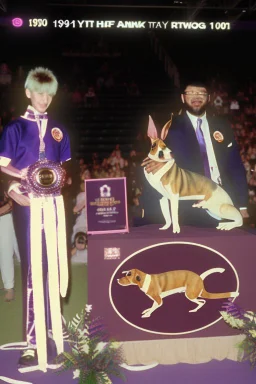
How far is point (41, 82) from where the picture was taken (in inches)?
109

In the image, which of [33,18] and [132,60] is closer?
[33,18]

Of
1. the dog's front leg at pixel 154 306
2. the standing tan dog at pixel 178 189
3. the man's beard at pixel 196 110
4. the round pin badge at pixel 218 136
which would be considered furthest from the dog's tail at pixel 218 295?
the man's beard at pixel 196 110

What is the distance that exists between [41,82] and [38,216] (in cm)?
78

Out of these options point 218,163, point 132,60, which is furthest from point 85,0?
point 218,163

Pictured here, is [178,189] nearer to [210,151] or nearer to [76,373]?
[210,151]

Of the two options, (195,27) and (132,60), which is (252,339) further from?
(132,60)

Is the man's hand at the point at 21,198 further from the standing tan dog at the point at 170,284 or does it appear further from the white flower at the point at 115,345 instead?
the white flower at the point at 115,345

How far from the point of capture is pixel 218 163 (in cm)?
322

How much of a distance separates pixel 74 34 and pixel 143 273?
14.9 metres

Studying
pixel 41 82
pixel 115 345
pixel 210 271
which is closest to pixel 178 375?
pixel 115 345

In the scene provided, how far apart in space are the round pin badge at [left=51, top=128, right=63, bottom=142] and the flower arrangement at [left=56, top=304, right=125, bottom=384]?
3.34 feet

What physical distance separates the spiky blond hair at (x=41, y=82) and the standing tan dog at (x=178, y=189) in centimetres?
65

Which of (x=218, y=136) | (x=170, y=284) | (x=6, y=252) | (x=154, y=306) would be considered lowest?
(x=154, y=306)

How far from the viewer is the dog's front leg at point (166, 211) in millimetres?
3051
